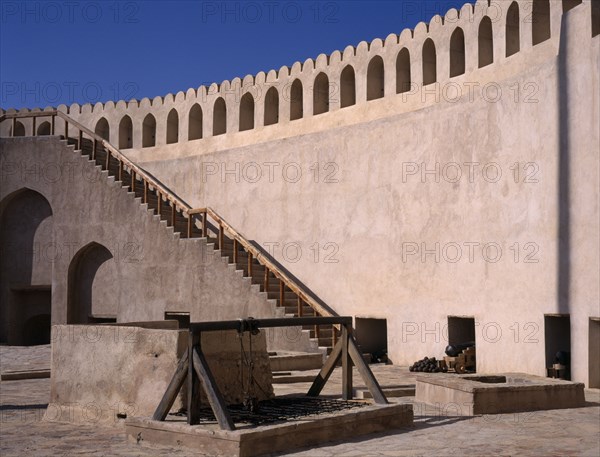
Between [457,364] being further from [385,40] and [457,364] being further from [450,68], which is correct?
[385,40]

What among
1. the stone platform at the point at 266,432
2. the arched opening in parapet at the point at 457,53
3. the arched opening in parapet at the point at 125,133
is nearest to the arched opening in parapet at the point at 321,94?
the arched opening in parapet at the point at 457,53

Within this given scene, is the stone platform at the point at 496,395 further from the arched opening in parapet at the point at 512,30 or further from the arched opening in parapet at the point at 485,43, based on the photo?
the arched opening in parapet at the point at 485,43

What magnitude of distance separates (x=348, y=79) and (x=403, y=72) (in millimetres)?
1880

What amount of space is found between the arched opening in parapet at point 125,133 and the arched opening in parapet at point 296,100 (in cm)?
635

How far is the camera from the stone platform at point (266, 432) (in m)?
6.74

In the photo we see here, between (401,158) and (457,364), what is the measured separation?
4321 millimetres

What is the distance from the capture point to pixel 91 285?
70.8 ft

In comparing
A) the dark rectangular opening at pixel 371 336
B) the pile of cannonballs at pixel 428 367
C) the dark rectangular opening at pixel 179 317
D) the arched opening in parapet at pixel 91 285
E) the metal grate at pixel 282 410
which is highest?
the arched opening in parapet at pixel 91 285

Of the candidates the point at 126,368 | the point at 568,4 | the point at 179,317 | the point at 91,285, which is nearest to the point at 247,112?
the point at 179,317

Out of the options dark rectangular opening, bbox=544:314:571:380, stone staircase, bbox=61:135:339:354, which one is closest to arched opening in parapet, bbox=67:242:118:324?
stone staircase, bbox=61:135:339:354

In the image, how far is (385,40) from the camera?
1897 centimetres

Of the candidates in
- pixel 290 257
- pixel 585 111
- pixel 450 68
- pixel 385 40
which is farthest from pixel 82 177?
pixel 585 111

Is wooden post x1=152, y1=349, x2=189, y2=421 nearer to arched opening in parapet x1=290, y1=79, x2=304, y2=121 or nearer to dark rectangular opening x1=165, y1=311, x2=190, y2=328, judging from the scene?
dark rectangular opening x1=165, y1=311, x2=190, y2=328

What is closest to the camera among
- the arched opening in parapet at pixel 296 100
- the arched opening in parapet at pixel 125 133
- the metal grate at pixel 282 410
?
the metal grate at pixel 282 410
